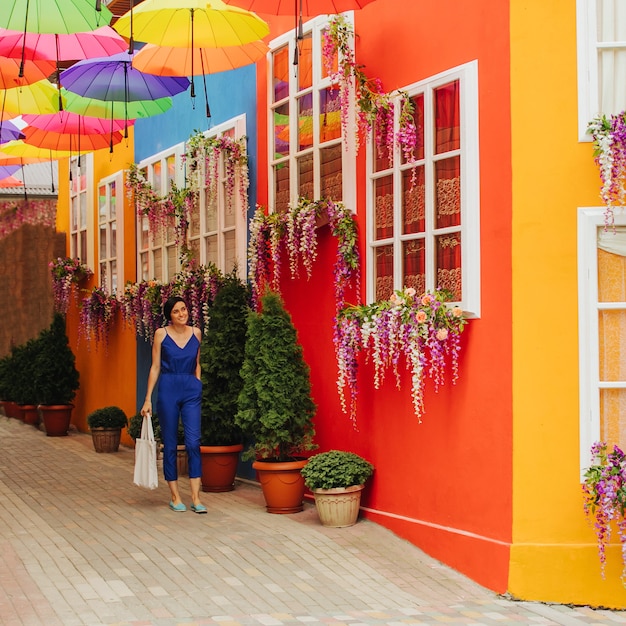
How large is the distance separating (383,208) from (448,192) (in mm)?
851

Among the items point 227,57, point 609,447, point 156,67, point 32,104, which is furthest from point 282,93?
point 609,447

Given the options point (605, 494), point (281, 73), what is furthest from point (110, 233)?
point (605, 494)

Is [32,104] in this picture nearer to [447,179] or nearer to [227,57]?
[227,57]

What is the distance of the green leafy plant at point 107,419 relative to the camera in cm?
1288

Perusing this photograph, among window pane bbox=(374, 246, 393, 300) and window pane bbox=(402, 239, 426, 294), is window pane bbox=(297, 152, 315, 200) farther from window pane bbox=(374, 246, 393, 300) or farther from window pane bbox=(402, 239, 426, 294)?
window pane bbox=(402, 239, 426, 294)

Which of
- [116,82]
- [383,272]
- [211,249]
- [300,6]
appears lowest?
[383,272]

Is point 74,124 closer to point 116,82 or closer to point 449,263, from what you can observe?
point 116,82

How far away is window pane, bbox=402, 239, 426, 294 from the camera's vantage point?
760 centimetres

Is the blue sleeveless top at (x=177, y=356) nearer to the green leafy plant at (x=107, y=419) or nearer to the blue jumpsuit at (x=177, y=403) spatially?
the blue jumpsuit at (x=177, y=403)

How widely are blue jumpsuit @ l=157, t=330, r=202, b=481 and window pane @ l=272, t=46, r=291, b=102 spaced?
2.48 metres

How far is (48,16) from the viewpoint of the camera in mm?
8516

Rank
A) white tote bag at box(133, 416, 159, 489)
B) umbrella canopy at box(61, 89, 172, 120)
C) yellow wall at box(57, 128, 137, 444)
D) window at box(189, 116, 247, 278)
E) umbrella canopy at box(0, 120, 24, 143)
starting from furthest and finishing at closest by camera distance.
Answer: yellow wall at box(57, 128, 137, 444), umbrella canopy at box(0, 120, 24, 143), umbrella canopy at box(61, 89, 172, 120), window at box(189, 116, 247, 278), white tote bag at box(133, 416, 159, 489)

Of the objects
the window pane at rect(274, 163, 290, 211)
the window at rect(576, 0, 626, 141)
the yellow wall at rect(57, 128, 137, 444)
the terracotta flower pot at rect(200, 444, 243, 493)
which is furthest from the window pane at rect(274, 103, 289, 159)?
the yellow wall at rect(57, 128, 137, 444)

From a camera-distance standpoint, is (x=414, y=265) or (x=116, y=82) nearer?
(x=414, y=265)
